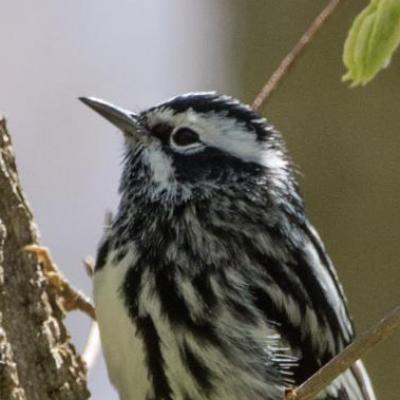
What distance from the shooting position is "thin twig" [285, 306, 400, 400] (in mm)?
2945

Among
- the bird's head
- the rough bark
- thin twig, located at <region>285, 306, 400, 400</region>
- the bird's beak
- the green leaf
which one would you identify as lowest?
thin twig, located at <region>285, 306, 400, 400</region>

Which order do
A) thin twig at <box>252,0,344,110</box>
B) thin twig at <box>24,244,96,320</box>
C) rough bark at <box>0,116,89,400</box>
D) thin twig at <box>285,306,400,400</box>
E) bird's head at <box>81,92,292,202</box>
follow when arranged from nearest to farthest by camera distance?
thin twig at <box>285,306,400,400</box> < thin twig at <box>252,0,344,110</box> < rough bark at <box>0,116,89,400</box> < thin twig at <box>24,244,96,320</box> < bird's head at <box>81,92,292,202</box>

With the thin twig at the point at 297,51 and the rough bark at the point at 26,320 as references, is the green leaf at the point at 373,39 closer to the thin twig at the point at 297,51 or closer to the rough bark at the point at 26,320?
the thin twig at the point at 297,51

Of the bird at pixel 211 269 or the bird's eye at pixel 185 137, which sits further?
the bird's eye at pixel 185 137

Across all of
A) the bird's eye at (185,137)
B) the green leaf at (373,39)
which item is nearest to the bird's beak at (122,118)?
the bird's eye at (185,137)

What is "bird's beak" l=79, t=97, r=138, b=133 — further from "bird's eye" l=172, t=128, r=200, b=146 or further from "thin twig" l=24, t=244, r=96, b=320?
"thin twig" l=24, t=244, r=96, b=320

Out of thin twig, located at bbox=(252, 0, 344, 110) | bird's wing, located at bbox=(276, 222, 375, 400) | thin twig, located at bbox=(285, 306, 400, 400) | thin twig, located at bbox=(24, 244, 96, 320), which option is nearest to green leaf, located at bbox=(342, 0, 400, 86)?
thin twig, located at bbox=(285, 306, 400, 400)

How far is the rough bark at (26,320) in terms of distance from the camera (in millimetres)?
3871

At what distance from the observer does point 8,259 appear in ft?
13.2

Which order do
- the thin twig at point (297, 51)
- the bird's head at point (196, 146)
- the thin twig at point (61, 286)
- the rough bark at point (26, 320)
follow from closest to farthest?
the thin twig at point (297, 51) → the rough bark at point (26, 320) → the thin twig at point (61, 286) → the bird's head at point (196, 146)

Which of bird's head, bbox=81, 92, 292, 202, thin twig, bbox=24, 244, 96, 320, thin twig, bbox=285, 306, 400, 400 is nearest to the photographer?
thin twig, bbox=285, 306, 400, 400

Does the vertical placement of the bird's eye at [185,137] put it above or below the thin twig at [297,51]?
above

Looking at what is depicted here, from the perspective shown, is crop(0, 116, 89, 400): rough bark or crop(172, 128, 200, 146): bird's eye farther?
crop(172, 128, 200, 146): bird's eye

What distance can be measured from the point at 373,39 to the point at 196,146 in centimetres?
163
